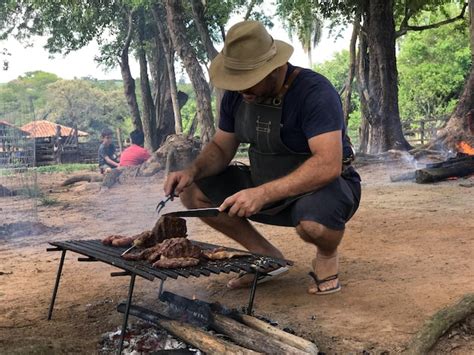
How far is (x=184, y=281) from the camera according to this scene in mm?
4277

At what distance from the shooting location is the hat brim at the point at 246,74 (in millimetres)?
3227

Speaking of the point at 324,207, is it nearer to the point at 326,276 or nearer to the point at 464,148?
the point at 326,276

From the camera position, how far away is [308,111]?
3.37 meters

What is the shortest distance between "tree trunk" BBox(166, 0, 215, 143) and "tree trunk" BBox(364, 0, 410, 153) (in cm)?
508

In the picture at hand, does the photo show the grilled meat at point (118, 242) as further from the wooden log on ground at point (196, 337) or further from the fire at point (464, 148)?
the fire at point (464, 148)

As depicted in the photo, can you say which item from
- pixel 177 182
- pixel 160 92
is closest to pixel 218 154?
pixel 177 182

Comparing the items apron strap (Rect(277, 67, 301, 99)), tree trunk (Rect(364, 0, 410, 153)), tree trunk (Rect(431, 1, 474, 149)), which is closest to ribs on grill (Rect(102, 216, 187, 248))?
apron strap (Rect(277, 67, 301, 99))

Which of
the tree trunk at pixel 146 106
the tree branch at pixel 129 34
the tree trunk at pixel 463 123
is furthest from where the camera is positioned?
the tree trunk at pixel 146 106

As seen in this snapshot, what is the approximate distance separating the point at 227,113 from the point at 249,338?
1862 mm

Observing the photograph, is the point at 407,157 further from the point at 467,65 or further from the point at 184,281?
the point at 467,65

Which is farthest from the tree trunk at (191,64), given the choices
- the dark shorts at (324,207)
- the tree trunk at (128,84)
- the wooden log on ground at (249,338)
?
the wooden log on ground at (249,338)

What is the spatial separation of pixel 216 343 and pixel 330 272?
1317 mm

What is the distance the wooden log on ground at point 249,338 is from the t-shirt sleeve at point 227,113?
1.62 meters

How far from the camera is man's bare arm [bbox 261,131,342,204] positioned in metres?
3.23
